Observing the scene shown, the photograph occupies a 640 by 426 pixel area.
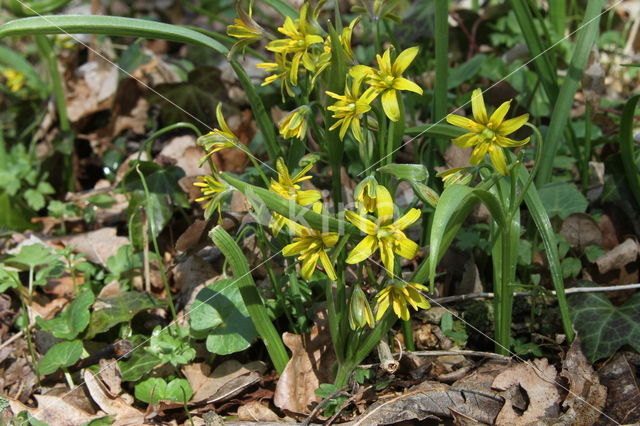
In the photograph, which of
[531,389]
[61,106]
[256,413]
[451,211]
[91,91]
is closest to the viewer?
[451,211]

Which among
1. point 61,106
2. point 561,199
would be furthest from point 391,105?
point 61,106

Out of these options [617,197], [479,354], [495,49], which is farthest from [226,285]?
[495,49]

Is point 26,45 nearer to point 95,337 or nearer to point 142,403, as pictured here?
point 95,337

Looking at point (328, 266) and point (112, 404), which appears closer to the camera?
point (328, 266)

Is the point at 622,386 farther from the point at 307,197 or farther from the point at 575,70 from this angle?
the point at 307,197

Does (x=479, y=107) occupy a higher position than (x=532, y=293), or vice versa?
(x=479, y=107)

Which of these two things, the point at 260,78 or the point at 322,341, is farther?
the point at 260,78

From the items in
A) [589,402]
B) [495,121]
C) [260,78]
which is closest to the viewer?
[495,121]

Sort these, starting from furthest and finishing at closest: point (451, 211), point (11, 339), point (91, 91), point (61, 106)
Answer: point (91, 91) < point (61, 106) < point (11, 339) < point (451, 211)
